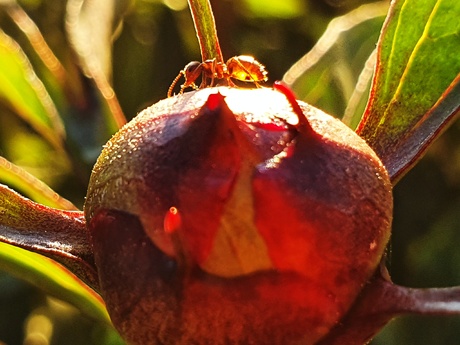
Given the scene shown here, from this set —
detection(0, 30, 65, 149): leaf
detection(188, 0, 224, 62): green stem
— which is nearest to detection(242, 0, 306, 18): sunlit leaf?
detection(0, 30, 65, 149): leaf

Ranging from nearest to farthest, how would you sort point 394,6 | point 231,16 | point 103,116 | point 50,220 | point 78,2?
point 50,220
point 394,6
point 103,116
point 78,2
point 231,16

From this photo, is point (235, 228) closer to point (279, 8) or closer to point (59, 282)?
point (59, 282)

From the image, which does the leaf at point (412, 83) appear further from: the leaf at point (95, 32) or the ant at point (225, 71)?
the leaf at point (95, 32)

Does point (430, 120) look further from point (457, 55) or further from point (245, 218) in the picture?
point (245, 218)

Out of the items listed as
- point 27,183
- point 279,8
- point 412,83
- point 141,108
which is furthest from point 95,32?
point 412,83

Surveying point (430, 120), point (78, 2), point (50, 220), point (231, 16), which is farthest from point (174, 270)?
point (231, 16)

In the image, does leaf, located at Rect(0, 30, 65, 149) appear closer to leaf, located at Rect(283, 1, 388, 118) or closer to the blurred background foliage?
the blurred background foliage
